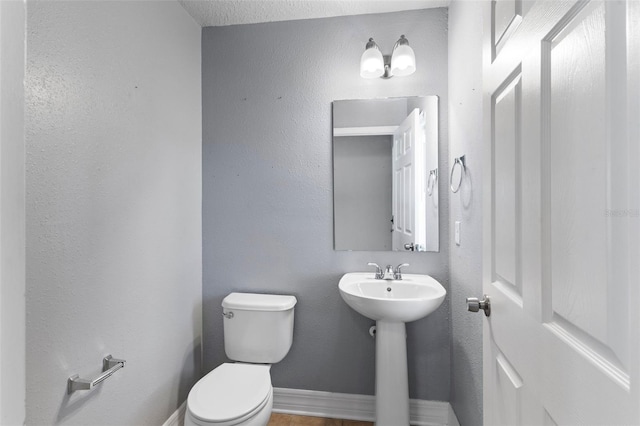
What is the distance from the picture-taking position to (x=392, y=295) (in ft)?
5.56

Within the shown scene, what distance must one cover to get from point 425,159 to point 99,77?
5.31 feet

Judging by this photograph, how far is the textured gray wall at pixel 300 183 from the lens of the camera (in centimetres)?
182

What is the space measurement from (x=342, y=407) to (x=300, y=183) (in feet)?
4.57

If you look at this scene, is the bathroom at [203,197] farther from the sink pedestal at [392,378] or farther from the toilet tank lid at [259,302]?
the sink pedestal at [392,378]

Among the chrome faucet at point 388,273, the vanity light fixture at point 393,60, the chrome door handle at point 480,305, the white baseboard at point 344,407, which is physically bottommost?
the white baseboard at point 344,407

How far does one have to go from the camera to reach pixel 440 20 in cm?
180

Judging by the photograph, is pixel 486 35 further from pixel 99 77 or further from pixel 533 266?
pixel 99 77

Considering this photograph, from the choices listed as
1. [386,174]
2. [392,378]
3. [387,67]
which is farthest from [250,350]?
[387,67]

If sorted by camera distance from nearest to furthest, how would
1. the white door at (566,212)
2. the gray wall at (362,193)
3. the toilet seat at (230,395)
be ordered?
the white door at (566,212), the toilet seat at (230,395), the gray wall at (362,193)

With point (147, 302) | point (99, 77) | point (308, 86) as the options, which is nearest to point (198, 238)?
point (147, 302)

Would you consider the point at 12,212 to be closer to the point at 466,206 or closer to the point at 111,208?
the point at 111,208

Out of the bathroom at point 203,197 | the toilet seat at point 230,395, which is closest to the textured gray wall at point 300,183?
the bathroom at point 203,197

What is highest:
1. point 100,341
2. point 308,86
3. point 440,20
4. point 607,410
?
point 440,20

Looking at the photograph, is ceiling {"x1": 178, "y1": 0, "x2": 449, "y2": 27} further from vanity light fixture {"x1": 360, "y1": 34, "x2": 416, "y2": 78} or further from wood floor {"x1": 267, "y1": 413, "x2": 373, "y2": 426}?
wood floor {"x1": 267, "y1": 413, "x2": 373, "y2": 426}
